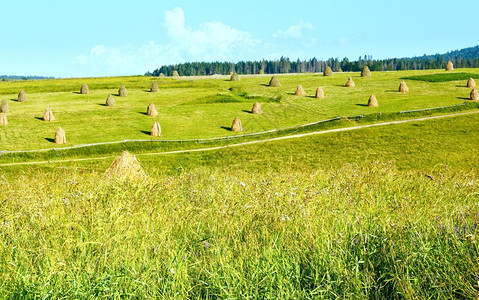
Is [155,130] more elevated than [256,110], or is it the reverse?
[256,110]

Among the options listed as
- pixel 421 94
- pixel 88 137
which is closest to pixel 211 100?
pixel 88 137

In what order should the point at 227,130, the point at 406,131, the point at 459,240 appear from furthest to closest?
the point at 227,130 → the point at 406,131 → the point at 459,240

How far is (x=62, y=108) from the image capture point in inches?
2079

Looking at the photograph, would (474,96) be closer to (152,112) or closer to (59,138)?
(152,112)

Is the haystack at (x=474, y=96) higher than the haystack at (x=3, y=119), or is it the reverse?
the haystack at (x=474, y=96)

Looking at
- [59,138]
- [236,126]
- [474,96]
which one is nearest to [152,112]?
[236,126]

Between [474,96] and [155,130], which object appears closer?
[155,130]

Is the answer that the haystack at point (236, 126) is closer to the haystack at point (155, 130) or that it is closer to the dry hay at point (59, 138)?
the haystack at point (155, 130)

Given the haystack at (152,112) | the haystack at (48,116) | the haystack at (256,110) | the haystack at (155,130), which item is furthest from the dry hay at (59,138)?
the haystack at (256,110)

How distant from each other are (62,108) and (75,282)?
51.7 meters

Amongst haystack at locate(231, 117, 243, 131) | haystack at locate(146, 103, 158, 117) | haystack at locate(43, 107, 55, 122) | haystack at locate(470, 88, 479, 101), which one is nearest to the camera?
haystack at locate(231, 117, 243, 131)

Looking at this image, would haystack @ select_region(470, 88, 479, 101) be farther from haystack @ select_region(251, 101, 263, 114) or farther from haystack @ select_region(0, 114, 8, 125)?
haystack @ select_region(0, 114, 8, 125)

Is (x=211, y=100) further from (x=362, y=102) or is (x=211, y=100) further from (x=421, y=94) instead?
(x=421, y=94)

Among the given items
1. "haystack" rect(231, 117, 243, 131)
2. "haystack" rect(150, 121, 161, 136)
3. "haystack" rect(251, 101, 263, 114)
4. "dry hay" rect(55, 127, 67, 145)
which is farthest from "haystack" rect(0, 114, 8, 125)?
"haystack" rect(251, 101, 263, 114)
